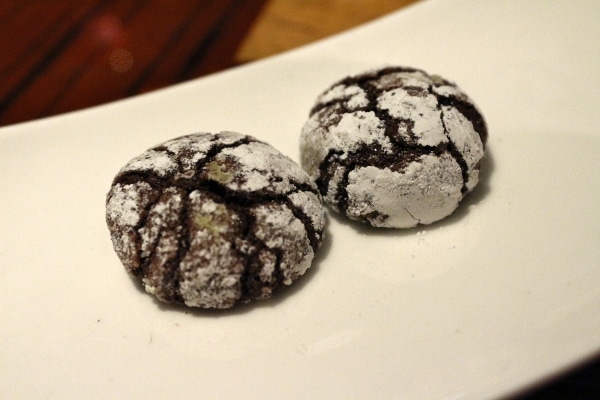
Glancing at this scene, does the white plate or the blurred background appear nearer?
the white plate

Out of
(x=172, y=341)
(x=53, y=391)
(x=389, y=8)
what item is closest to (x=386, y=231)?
(x=172, y=341)

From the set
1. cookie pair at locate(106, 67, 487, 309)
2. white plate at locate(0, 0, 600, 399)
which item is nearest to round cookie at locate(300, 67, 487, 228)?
cookie pair at locate(106, 67, 487, 309)

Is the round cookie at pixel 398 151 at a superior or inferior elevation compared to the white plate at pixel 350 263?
superior

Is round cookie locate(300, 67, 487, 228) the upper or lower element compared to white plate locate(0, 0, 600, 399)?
upper

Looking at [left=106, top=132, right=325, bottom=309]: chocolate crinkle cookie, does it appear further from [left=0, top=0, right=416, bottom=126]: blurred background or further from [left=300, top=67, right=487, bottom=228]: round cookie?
[left=0, top=0, right=416, bottom=126]: blurred background

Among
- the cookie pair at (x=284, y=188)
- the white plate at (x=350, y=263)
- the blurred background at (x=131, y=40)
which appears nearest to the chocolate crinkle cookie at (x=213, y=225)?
the cookie pair at (x=284, y=188)

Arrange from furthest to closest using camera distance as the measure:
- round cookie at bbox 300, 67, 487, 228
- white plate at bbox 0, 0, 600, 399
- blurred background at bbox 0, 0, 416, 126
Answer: blurred background at bbox 0, 0, 416, 126
round cookie at bbox 300, 67, 487, 228
white plate at bbox 0, 0, 600, 399

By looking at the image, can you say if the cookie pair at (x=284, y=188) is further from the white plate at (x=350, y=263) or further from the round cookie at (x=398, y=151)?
the white plate at (x=350, y=263)
